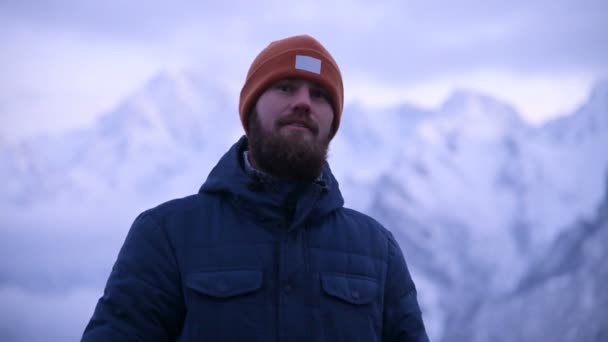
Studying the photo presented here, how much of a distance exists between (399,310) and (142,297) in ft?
4.71

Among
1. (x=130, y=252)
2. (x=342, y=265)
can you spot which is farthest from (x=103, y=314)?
(x=342, y=265)

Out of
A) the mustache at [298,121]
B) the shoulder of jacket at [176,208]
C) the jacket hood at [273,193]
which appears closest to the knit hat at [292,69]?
the mustache at [298,121]

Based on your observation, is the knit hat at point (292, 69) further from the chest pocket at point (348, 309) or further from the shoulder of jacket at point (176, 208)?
the chest pocket at point (348, 309)

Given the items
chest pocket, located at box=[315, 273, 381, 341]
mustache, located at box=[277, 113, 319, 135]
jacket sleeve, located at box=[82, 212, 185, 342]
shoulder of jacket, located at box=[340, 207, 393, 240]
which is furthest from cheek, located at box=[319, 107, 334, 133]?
jacket sleeve, located at box=[82, 212, 185, 342]

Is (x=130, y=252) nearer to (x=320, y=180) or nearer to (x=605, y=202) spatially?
(x=320, y=180)

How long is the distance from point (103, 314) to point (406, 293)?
5.54 feet

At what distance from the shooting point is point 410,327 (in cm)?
375

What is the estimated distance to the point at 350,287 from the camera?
3.47m

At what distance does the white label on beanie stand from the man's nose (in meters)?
0.15

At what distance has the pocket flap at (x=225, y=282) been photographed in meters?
3.24

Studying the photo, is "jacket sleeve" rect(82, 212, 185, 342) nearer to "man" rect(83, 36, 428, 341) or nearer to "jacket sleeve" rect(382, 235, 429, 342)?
"man" rect(83, 36, 428, 341)

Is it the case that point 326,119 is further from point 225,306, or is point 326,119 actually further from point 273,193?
point 225,306

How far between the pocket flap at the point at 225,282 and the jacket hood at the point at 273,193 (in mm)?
347

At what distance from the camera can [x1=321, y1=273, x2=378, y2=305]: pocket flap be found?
11.2 ft
